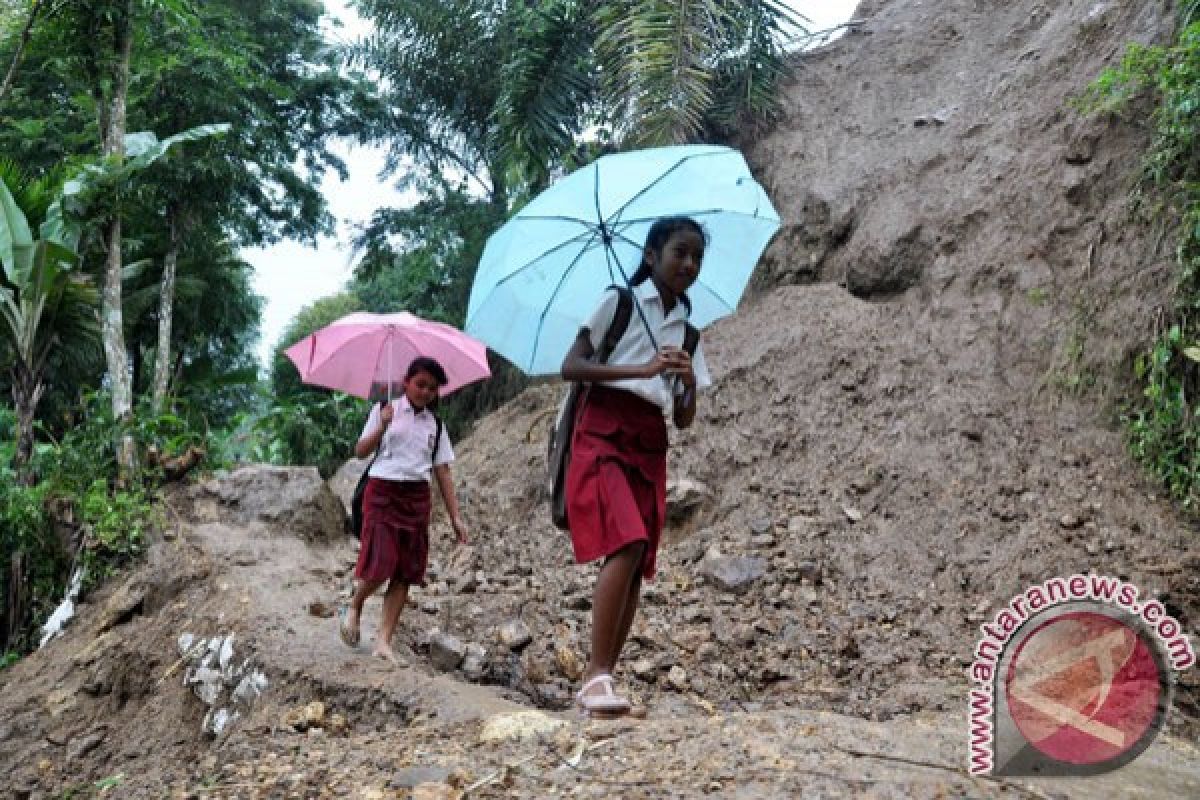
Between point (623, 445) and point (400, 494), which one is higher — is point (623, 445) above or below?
above

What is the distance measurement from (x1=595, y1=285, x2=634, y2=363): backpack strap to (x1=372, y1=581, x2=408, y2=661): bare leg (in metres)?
2.02

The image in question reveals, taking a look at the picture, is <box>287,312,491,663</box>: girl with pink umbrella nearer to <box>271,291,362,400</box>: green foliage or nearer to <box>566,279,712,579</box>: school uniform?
<box>566,279,712,579</box>: school uniform

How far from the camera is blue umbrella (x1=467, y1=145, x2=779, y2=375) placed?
3166mm

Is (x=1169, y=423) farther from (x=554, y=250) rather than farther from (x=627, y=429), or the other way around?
(x=554, y=250)

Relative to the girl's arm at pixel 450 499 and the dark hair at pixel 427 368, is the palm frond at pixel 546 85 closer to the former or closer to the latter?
the dark hair at pixel 427 368

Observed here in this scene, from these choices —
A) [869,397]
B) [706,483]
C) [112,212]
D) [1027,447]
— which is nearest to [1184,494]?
[1027,447]

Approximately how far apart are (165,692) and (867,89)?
7.50 m

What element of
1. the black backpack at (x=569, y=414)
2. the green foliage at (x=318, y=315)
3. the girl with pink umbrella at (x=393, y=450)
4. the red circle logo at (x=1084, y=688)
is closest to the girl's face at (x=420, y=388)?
the girl with pink umbrella at (x=393, y=450)

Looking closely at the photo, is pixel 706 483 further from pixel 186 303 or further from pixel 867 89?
pixel 186 303

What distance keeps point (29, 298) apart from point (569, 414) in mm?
6435

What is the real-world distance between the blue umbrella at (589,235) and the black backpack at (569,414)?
16 cm

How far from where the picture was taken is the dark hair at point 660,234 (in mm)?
3041

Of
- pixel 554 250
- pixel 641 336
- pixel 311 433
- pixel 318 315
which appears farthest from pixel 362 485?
pixel 318 315

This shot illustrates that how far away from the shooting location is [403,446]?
176 inches
